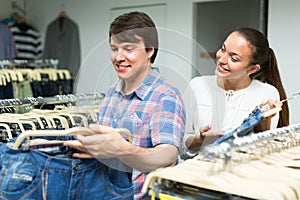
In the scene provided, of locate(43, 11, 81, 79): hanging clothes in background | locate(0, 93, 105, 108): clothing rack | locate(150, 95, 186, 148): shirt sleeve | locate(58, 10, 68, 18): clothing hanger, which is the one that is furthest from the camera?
locate(58, 10, 68, 18): clothing hanger

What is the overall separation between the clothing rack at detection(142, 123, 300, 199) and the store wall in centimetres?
54

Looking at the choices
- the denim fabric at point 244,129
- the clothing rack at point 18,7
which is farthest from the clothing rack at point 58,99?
the clothing rack at point 18,7

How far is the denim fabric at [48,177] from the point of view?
110 centimetres

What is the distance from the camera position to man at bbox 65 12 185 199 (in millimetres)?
1182

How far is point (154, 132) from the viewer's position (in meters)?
1.26

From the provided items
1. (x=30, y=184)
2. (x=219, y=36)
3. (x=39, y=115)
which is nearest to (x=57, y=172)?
(x=30, y=184)

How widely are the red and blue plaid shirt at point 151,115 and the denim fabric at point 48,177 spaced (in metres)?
0.16

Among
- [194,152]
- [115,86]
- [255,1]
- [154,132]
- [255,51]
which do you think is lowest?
[194,152]

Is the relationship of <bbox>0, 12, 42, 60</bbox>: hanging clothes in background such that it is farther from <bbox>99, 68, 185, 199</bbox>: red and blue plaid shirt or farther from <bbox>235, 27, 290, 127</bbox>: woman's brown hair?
<bbox>99, 68, 185, 199</bbox>: red and blue plaid shirt

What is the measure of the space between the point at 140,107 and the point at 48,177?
0.39m

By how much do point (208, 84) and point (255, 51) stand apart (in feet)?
0.83

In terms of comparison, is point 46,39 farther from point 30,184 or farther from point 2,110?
point 30,184

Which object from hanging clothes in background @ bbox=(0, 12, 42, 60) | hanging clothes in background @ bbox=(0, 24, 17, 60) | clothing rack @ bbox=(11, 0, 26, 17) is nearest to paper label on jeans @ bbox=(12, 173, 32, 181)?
hanging clothes in background @ bbox=(0, 24, 17, 60)

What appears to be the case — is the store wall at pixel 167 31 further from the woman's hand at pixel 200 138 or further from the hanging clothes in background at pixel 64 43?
the woman's hand at pixel 200 138
